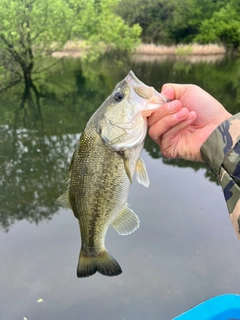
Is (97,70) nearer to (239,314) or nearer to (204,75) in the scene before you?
(204,75)

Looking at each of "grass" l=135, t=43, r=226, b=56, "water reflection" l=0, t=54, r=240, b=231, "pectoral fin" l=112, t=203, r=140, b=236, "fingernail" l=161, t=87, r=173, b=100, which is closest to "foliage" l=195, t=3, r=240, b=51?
"grass" l=135, t=43, r=226, b=56

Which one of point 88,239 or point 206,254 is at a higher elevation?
point 88,239

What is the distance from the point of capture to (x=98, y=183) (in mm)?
1976

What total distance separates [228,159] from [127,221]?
739 millimetres

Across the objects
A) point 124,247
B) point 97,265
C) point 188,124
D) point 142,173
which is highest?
point 188,124

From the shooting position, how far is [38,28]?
56.7 feet

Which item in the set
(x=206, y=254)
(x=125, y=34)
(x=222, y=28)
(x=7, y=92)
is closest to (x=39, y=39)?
(x=7, y=92)

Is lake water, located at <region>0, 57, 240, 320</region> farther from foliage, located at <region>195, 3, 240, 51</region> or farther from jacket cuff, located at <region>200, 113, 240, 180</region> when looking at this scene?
foliage, located at <region>195, 3, 240, 51</region>

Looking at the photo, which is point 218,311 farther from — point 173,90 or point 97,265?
point 173,90

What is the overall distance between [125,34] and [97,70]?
3.37 meters

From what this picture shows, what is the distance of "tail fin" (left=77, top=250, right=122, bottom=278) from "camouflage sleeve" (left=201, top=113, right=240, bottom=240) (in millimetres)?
795

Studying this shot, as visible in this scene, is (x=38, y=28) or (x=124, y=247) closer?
(x=124, y=247)

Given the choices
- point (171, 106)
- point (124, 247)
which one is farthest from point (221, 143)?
point (124, 247)

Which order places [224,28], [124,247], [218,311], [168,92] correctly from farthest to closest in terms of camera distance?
[224,28] < [124,247] < [218,311] < [168,92]
